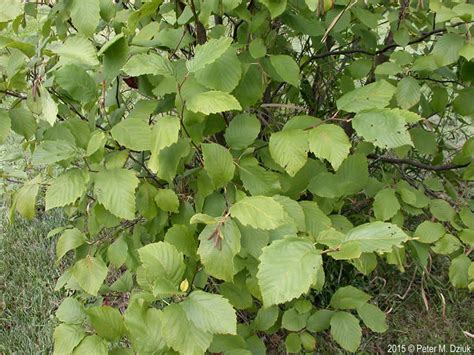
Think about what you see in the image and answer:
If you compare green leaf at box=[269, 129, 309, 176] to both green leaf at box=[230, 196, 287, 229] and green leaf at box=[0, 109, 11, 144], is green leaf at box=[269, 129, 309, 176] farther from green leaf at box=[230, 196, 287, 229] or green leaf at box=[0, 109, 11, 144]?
green leaf at box=[0, 109, 11, 144]

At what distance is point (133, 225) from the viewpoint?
1787 millimetres

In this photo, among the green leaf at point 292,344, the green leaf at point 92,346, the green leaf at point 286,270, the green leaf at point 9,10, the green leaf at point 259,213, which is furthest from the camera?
the green leaf at point 292,344

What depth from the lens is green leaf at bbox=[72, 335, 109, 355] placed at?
1.12m

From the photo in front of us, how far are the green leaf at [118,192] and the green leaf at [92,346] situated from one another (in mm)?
278

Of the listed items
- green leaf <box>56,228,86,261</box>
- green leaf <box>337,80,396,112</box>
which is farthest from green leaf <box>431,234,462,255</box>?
green leaf <box>56,228,86,261</box>

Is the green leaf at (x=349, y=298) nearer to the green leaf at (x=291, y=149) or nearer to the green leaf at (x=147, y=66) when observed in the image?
the green leaf at (x=291, y=149)

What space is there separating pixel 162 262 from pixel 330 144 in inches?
17.2

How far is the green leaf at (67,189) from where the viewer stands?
117 cm

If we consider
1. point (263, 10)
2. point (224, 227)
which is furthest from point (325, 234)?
point (263, 10)

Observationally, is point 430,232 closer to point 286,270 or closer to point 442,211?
point 442,211

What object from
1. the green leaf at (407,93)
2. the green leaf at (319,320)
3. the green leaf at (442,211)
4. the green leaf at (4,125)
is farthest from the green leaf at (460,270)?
the green leaf at (4,125)

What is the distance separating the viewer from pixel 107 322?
1.13m

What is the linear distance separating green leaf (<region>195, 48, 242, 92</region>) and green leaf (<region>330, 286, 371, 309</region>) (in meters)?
0.86

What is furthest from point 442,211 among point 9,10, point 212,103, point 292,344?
point 9,10
